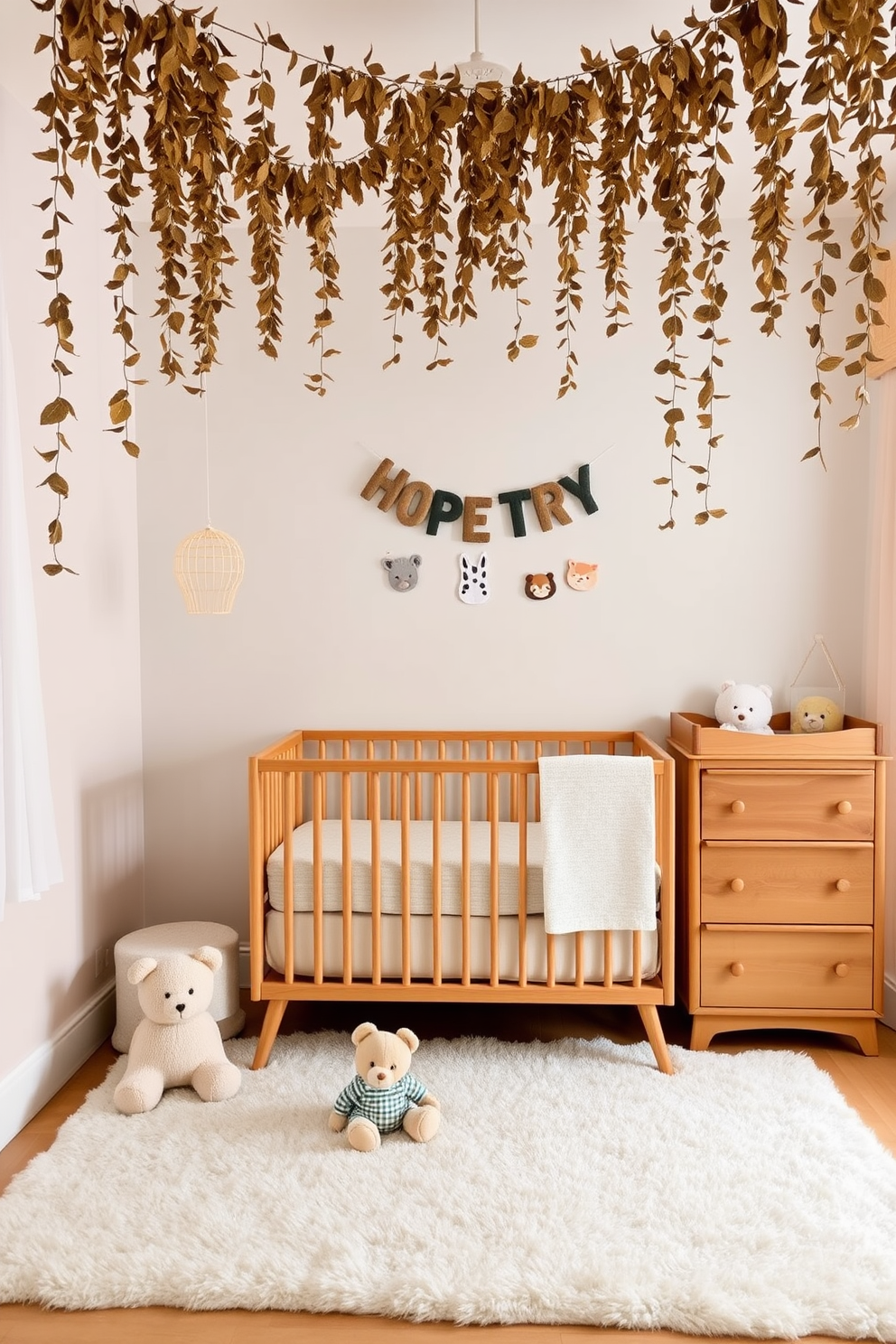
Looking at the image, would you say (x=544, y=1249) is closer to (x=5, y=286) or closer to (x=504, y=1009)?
(x=504, y=1009)

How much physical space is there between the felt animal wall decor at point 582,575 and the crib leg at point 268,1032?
5.14ft

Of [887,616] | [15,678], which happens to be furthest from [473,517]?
[15,678]

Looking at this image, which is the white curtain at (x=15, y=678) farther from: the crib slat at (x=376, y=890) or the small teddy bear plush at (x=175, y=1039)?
the crib slat at (x=376, y=890)

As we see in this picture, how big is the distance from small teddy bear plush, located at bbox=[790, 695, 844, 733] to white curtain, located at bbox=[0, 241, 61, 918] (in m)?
2.18

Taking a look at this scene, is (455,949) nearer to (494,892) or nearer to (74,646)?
(494,892)

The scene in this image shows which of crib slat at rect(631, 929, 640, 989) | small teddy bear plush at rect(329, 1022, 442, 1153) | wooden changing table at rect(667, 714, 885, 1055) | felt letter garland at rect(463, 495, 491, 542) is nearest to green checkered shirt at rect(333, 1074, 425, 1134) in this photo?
small teddy bear plush at rect(329, 1022, 442, 1153)

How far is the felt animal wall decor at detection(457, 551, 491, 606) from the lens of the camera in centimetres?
323

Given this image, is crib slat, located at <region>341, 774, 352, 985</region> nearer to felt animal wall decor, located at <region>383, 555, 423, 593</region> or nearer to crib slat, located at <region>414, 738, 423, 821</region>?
crib slat, located at <region>414, 738, 423, 821</region>

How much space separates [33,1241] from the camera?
183cm

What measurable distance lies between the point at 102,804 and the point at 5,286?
1.46 metres

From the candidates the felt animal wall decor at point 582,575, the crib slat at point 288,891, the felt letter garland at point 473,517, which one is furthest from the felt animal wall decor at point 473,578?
the crib slat at point 288,891

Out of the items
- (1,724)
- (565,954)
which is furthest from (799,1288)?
(1,724)

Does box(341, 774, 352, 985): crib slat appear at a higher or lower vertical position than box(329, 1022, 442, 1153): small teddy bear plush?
higher

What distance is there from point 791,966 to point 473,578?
152 centimetres
